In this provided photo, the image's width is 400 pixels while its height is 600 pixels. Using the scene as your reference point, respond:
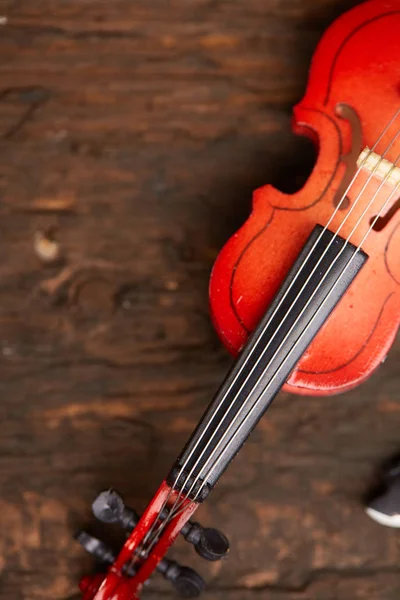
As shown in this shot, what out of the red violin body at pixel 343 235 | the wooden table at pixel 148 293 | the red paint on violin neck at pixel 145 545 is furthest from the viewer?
the wooden table at pixel 148 293

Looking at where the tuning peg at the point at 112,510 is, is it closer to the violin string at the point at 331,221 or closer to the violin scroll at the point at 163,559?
the violin scroll at the point at 163,559

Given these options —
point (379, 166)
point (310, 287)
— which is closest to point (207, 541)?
point (310, 287)

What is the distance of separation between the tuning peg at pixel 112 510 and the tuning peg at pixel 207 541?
0.10m

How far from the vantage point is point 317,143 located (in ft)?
4.31

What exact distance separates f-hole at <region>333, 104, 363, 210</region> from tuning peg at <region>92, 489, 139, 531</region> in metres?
0.73

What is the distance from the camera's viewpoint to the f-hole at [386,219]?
1270mm

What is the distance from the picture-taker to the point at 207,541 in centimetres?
116

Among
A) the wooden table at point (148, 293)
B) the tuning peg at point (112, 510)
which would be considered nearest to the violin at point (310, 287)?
the tuning peg at point (112, 510)

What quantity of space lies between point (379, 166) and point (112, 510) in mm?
859

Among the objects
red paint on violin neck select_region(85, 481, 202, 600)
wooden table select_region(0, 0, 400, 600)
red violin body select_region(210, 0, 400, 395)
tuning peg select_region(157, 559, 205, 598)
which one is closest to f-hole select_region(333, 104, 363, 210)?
red violin body select_region(210, 0, 400, 395)

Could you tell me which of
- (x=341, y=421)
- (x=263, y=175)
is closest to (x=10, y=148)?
(x=263, y=175)

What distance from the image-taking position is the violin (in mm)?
1167

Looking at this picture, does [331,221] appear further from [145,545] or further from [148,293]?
[145,545]

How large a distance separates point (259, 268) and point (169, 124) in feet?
1.64
